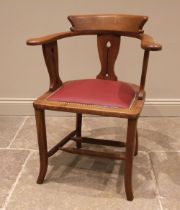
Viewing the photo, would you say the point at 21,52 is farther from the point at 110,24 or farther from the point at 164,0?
the point at 164,0

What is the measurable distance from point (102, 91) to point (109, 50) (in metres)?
0.32

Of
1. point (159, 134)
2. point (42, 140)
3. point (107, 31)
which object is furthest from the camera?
point (159, 134)

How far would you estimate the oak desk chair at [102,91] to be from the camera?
139 centimetres

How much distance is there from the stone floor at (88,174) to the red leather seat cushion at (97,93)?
501 mm

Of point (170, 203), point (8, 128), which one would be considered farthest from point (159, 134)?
point (8, 128)

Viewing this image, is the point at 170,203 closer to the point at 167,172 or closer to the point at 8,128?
the point at 167,172

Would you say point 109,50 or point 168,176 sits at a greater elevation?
point 109,50

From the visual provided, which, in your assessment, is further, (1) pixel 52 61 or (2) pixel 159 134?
(2) pixel 159 134

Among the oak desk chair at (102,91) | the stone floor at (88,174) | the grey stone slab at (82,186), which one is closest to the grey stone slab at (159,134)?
the stone floor at (88,174)

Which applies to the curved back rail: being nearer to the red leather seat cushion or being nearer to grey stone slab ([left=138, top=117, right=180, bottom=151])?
the red leather seat cushion

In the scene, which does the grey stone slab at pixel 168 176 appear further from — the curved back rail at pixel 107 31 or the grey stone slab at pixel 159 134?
the curved back rail at pixel 107 31

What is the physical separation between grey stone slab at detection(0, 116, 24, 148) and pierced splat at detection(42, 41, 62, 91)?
70cm

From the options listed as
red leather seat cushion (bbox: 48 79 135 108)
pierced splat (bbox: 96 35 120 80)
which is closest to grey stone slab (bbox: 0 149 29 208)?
red leather seat cushion (bbox: 48 79 135 108)

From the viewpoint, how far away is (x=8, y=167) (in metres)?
1.81
